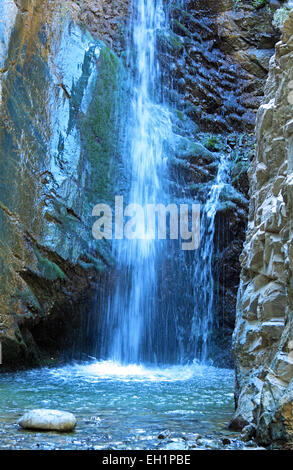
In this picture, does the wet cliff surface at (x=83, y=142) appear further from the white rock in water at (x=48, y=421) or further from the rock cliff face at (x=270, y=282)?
the rock cliff face at (x=270, y=282)

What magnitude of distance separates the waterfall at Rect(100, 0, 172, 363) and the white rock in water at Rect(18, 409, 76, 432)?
6.98 metres

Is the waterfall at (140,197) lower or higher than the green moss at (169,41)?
lower

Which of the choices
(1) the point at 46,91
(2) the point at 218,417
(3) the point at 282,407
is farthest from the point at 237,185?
(3) the point at 282,407

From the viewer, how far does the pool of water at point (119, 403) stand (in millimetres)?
3604

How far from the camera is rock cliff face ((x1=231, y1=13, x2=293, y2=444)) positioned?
11.0 feet

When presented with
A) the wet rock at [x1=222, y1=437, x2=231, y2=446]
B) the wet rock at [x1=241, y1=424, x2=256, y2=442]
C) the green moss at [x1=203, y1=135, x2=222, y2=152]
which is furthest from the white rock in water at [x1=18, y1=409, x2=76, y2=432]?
the green moss at [x1=203, y1=135, x2=222, y2=152]

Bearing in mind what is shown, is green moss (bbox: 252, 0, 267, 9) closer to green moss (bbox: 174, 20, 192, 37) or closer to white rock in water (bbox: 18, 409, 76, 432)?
green moss (bbox: 174, 20, 192, 37)

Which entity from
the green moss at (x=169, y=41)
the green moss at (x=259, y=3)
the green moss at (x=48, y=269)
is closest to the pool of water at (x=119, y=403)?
the green moss at (x=48, y=269)

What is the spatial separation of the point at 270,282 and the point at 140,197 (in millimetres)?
7465

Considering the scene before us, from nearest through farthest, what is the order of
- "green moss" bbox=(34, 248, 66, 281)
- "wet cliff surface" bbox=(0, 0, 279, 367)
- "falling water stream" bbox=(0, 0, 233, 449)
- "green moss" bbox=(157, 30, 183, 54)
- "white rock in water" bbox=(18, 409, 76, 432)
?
"white rock in water" bbox=(18, 409, 76, 432)
"falling water stream" bbox=(0, 0, 233, 449)
"wet cliff surface" bbox=(0, 0, 279, 367)
"green moss" bbox=(34, 248, 66, 281)
"green moss" bbox=(157, 30, 183, 54)

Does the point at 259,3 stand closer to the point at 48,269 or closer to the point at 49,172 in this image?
the point at 49,172

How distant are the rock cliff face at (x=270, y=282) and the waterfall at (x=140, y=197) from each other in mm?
5911

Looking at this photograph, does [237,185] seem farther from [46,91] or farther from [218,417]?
[218,417]

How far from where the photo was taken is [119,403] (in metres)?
5.63
